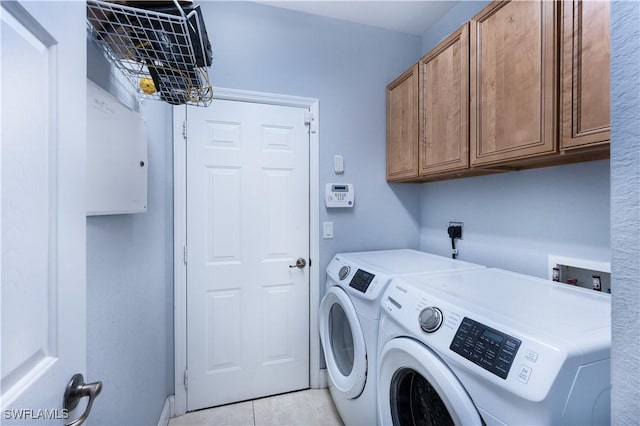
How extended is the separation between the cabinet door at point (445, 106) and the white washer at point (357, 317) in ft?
1.94

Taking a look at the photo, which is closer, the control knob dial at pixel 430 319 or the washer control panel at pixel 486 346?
the washer control panel at pixel 486 346

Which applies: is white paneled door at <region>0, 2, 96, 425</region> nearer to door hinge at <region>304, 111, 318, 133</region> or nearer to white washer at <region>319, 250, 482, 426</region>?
white washer at <region>319, 250, 482, 426</region>

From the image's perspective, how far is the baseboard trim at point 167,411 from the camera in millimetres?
1657

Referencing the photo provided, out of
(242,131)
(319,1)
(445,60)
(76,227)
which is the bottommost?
(76,227)

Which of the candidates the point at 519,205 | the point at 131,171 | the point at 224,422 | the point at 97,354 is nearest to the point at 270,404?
the point at 224,422

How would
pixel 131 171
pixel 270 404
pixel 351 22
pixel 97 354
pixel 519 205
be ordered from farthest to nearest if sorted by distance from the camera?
pixel 351 22 → pixel 270 404 → pixel 519 205 → pixel 131 171 → pixel 97 354

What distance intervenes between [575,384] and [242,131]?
192cm

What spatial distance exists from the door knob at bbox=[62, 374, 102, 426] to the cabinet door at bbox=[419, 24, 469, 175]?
63.1 inches

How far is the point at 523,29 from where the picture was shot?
1140mm

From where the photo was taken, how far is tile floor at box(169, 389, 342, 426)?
1731 mm

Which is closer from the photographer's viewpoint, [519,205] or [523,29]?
[523,29]

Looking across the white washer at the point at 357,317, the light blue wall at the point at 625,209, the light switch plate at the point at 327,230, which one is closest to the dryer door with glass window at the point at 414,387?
the white washer at the point at 357,317

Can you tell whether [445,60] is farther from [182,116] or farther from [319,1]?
[182,116]

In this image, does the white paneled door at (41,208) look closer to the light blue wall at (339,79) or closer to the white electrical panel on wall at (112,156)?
the white electrical panel on wall at (112,156)
